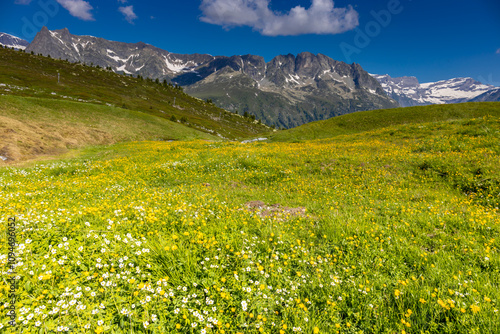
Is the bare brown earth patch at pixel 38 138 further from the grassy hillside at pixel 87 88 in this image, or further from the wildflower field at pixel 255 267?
the grassy hillside at pixel 87 88

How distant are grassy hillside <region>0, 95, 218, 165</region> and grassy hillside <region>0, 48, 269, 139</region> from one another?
37738 mm

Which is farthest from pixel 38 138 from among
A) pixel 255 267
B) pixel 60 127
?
pixel 255 267

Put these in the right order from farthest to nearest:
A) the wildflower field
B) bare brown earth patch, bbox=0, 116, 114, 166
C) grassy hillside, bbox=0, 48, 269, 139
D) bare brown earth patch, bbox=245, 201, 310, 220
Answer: grassy hillside, bbox=0, 48, 269, 139 < bare brown earth patch, bbox=0, 116, 114, 166 < bare brown earth patch, bbox=245, 201, 310, 220 < the wildflower field

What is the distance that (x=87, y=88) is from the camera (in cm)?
A: 11400

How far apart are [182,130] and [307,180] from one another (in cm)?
6634

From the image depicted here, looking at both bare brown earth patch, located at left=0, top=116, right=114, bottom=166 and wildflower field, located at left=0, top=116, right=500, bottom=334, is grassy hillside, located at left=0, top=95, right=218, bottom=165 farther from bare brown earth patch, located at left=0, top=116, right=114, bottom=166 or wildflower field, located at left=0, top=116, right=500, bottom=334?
wildflower field, located at left=0, top=116, right=500, bottom=334

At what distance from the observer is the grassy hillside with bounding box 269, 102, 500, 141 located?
134ft

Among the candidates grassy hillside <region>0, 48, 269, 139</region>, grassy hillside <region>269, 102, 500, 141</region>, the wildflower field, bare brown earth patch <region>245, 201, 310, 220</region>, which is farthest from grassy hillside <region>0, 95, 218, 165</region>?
grassy hillside <region>269, 102, 500, 141</region>

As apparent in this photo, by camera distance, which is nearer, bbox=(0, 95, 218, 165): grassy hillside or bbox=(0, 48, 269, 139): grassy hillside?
bbox=(0, 95, 218, 165): grassy hillside

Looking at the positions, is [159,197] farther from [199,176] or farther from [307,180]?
[307,180]

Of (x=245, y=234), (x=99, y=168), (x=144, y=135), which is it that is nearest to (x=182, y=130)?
(x=144, y=135)

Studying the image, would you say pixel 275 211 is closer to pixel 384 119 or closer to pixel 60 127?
pixel 384 119

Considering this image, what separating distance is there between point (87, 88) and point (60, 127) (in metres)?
94.2

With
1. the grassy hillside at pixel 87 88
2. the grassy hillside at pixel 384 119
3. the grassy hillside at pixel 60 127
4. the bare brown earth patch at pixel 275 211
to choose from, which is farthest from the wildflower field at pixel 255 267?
the grassy hillside at pixel 87 88
